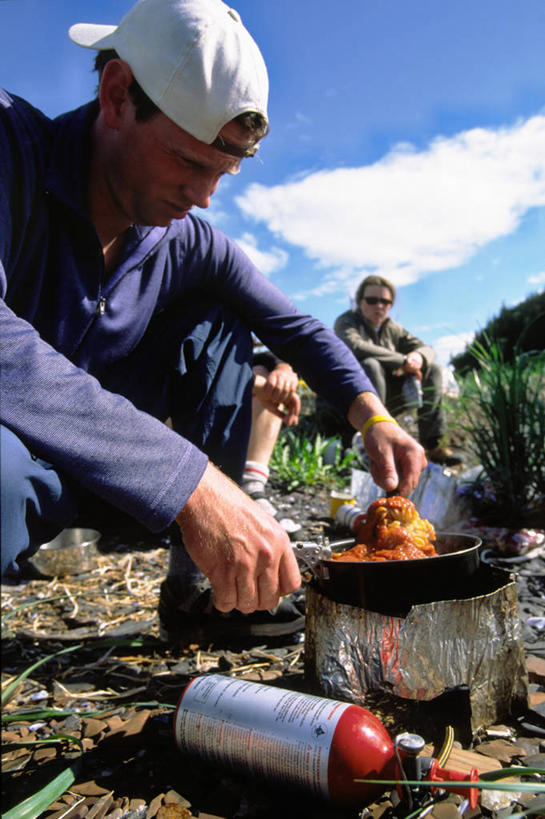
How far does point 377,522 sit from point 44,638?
1.68 metres

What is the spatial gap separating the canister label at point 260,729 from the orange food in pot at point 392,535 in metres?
0.56

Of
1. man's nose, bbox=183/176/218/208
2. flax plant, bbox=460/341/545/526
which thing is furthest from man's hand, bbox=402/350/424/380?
man's nose, bbox=183/176/218/208

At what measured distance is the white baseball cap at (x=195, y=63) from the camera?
1.88 metres

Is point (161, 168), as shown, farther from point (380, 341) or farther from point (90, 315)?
point (380, 341)

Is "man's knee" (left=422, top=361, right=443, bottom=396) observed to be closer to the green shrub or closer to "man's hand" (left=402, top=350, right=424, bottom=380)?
"man's hand" (left=402, top=350, right=424, bottom=380)

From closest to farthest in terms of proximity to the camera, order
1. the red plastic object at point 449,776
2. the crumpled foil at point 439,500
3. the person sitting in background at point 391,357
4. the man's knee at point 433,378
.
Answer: the red plastic object at point 449,776 < the crumpled foil at point 439,500 < the person sitting in background at point 391,357 < the man's knee at point 433,378

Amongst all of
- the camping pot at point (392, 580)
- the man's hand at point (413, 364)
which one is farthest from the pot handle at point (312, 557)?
the man's hand at point (413, 364)

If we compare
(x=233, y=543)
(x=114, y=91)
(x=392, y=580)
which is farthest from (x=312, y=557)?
(x=114, y=91)

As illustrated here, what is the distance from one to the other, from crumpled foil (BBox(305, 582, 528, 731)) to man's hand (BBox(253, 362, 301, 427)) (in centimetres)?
144

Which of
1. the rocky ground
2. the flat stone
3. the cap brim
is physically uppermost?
the cap brim

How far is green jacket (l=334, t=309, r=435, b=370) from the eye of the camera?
21.5 feet

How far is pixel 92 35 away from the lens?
219cm

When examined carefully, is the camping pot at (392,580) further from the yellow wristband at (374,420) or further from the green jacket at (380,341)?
the green jacket at (380,341)

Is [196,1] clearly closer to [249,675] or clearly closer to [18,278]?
[18,278]
